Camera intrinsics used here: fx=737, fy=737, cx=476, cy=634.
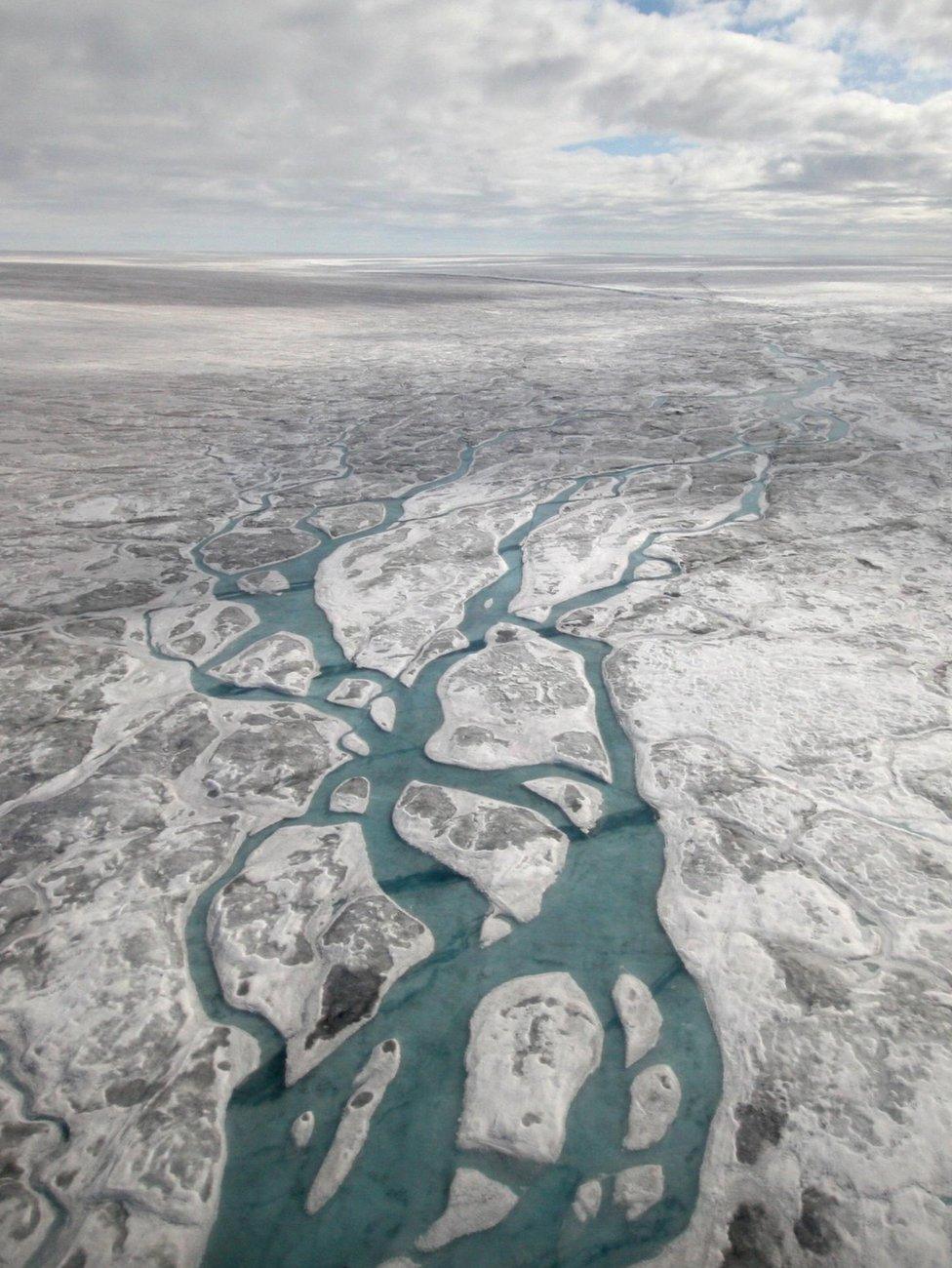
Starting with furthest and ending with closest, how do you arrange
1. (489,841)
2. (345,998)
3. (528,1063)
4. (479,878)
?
(489,841)
(479,878)
(345,998)
(528,1063)

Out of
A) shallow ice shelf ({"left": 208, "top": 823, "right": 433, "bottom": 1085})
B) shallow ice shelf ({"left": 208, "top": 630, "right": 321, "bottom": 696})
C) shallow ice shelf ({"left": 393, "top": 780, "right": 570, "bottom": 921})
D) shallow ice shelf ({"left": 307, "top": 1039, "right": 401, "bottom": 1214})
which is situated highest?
shallow ice shelf ({"left": 307, "top": 1039, "right": 401, "bottom": 1214})

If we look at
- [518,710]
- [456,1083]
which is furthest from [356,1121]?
[518,710]

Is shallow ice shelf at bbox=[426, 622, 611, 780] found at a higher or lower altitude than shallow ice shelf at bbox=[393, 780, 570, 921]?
lower

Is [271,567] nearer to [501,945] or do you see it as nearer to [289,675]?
[289,675]

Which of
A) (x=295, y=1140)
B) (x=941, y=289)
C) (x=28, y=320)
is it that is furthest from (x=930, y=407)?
(x=941, y=289)

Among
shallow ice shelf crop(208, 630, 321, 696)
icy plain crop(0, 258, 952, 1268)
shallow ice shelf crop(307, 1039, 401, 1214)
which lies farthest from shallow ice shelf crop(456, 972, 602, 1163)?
shallow ice shelf crop(208, 630, 321, 696)

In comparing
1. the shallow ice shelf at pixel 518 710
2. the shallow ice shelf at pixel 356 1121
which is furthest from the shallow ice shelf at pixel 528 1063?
the shallow ice shelf at pixel 518 710

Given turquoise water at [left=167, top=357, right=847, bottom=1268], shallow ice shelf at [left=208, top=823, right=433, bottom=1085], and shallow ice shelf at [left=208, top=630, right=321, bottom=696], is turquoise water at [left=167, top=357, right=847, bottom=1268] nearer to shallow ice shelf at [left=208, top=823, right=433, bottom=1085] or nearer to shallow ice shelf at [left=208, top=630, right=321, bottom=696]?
shallow ice shelf at [left=208, top=823, right=433, bottom=1085]

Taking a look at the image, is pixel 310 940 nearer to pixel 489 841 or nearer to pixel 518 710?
pixel 489 841
